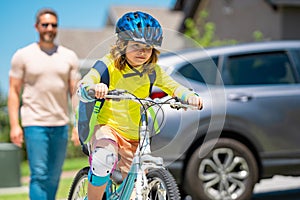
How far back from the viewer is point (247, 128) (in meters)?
6.52

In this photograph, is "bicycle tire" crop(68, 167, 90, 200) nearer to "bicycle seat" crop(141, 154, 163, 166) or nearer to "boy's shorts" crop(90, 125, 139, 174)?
"boy's shorts" crop(90, 125, 139, 174)

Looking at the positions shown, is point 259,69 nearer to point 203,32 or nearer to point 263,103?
point 263,103

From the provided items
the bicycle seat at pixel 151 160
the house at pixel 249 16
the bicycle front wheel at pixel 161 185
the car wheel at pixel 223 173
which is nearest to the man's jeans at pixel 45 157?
the car wheel at pixel 223 173

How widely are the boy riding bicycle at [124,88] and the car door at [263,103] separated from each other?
3080 mm

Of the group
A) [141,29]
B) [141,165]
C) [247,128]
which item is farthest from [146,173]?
[247,128]

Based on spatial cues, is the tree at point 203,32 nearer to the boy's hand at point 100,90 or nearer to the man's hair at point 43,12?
the man's hair at point 43,12

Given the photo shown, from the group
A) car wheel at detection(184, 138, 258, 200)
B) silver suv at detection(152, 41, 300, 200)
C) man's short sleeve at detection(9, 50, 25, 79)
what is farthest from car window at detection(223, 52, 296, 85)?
man's short sleeve at detection(9, 50, 25, 79)

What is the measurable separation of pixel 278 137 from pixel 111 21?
45067 millimetres

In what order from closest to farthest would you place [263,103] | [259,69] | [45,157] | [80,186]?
1. [80,186]
2. [45,157]
3. [263,103]
4. [259,69]

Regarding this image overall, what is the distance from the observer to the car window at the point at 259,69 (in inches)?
264

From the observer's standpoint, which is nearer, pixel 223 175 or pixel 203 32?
pixel 223 175

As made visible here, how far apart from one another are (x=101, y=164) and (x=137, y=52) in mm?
645

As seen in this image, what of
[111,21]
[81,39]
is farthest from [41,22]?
[111,21]

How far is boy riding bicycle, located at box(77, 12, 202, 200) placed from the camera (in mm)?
3188
